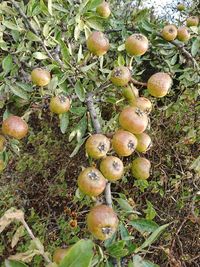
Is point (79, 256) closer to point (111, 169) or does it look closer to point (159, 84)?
point (111, 169)

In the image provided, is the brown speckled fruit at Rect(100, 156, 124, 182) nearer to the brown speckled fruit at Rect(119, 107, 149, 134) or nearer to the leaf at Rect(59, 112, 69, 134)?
the brown speckled fruit at Rect(119, 107, 149, 134)

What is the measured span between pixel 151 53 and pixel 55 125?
830 millimetres


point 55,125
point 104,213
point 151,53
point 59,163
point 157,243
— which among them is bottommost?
point 157,243

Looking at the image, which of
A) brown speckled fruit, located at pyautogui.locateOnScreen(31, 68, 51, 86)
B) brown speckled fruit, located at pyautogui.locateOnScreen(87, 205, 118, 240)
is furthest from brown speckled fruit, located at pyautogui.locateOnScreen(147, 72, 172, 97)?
brown speckled fruit, located at pyautogui.locateOnScreen(87, 205, 118, 240)

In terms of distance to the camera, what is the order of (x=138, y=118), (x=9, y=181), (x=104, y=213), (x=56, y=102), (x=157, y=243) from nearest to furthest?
(x=104, y=213)
(x=138, y=118)
(x=56, y=102)
(x=157, y=243)
(x=9, y=181)

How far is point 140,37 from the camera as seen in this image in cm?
163

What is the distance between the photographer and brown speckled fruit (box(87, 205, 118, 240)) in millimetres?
1155

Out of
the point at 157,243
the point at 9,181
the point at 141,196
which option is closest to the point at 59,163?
the point at 9,181

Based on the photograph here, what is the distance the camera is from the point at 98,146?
128cm

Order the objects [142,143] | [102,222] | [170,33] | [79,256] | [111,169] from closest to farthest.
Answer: [79,256] → [102,222] → [111,169] → [142,143] → [170,33]

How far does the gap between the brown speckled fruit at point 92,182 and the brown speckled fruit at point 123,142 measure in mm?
102

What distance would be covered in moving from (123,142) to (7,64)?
72 centimetres

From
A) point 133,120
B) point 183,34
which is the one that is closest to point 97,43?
point 133,120

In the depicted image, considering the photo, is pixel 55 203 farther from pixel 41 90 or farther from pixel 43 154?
pixel 41 90
